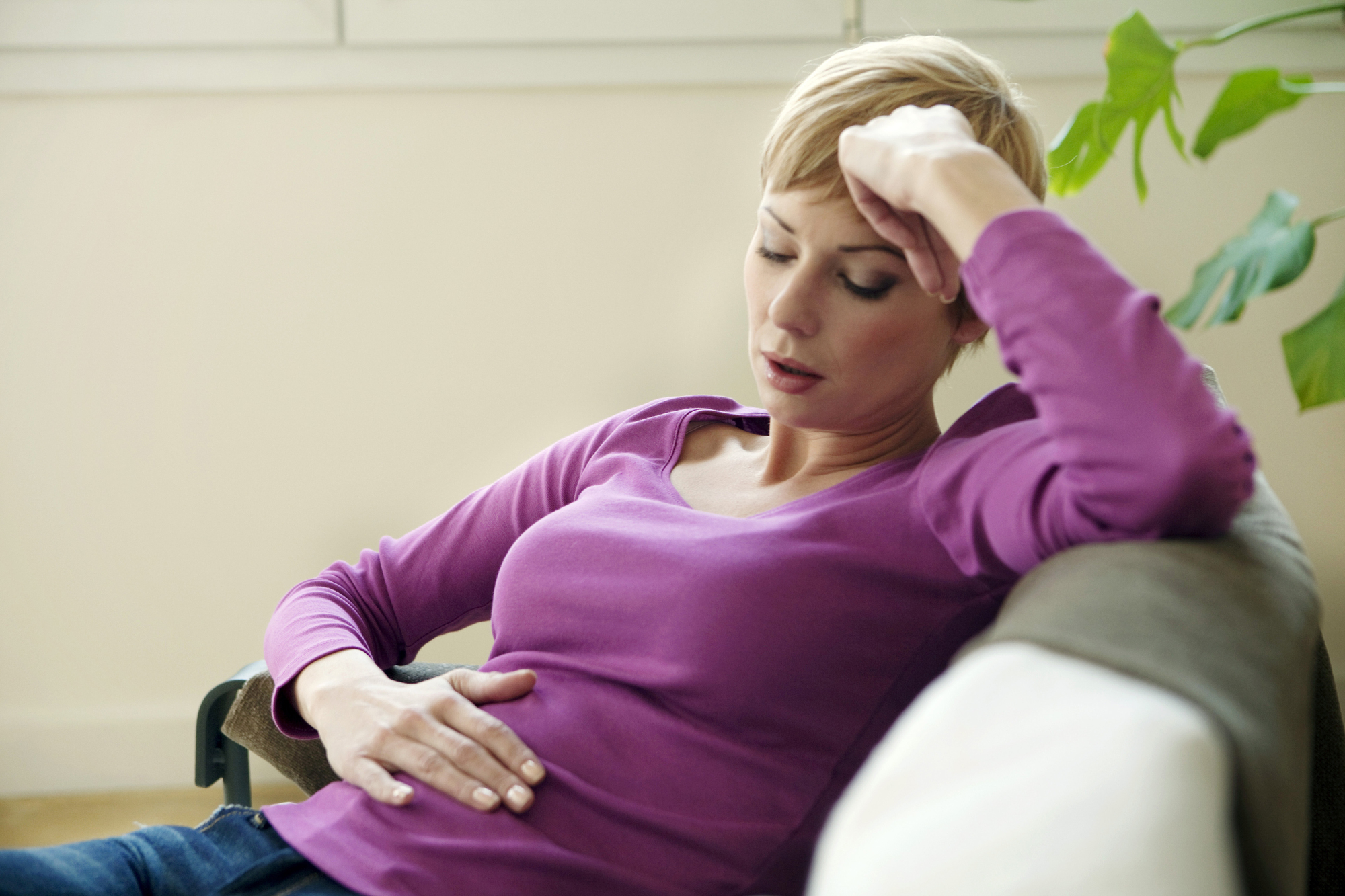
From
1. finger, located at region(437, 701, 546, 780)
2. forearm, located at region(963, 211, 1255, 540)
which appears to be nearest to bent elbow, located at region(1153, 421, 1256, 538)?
forearm, located at region(963, 211, 1255, 540)

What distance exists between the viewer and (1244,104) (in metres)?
0.79

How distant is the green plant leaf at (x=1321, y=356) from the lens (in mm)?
755

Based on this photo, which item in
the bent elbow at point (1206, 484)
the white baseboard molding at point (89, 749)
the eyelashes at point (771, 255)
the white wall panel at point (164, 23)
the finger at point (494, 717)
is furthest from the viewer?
the white baseboard molding at point (89, 749)

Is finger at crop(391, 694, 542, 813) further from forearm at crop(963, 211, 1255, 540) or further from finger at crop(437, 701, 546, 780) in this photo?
forearm at crop(963, 211, 1255, 540)

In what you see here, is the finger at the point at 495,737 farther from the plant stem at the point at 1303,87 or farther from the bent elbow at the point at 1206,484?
the plant stem at the point at 1303,87

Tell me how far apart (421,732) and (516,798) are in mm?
121

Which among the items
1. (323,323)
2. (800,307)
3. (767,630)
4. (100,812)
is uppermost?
(800,307)

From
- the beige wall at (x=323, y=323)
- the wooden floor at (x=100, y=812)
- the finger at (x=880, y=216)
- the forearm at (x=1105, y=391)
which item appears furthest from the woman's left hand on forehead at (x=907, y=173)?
the wooden floor at (x=100, y=812)

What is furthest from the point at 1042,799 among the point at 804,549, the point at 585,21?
the point at 585,21

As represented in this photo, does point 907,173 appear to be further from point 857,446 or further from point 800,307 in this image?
point 857,446

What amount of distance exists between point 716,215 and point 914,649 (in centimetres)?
126

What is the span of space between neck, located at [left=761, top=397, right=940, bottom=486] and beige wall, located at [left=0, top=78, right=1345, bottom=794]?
0.95 m

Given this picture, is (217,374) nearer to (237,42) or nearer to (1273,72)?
(237,42)

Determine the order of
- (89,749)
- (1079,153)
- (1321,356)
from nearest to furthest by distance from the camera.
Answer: (1321,356) → (1079,153) → (89,749)
